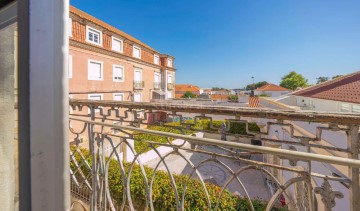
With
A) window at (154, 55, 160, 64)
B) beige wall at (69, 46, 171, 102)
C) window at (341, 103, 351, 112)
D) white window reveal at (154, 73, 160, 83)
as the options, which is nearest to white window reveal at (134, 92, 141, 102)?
beige wall at (69, 46, 171, 102)

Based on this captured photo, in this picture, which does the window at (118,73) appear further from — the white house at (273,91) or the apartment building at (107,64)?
the white house at (273,91)

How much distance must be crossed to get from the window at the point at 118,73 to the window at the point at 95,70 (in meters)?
1.76

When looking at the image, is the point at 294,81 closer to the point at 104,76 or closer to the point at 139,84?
the point at 139,84

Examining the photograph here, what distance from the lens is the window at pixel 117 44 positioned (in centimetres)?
1603

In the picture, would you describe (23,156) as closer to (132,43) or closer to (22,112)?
(22,112)

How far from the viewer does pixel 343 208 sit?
379cm

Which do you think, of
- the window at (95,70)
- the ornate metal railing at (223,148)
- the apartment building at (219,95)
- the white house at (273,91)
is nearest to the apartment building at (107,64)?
the window at (95,70)

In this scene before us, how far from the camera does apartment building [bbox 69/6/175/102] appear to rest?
12.4 m

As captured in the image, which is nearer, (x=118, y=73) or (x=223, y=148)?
(x=223, y=148)

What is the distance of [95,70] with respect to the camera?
14.2 meters

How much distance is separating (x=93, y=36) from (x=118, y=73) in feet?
12.5

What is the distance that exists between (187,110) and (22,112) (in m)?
1.14

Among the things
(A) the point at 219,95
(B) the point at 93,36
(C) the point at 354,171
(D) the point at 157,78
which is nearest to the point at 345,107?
(C) the point at 354,171

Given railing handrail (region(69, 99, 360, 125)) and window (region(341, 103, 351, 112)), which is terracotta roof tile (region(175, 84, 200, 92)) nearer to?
window (region(341, 103, 351, 112))
